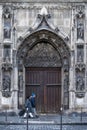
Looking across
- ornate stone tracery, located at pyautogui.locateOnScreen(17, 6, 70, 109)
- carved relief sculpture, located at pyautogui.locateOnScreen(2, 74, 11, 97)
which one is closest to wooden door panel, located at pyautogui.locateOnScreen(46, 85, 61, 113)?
ornate stone tracery, located at pyautogui.locateOnScreen(17, 6, 70, 109)

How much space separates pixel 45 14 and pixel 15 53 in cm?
252

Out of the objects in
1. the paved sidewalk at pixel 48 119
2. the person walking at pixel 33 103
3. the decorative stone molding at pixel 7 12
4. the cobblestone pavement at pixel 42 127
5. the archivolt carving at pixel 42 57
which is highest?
the decorative stone molding at pixel 7 12

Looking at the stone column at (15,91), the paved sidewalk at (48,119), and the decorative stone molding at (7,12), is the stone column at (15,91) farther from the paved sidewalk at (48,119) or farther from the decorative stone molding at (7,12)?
the decorative stone molding at (7,12)

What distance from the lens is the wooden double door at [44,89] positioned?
94.4ft

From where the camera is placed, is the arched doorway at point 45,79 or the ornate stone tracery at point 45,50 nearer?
the ornate stone tracery at point 45,50

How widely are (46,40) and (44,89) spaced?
8.39 feet

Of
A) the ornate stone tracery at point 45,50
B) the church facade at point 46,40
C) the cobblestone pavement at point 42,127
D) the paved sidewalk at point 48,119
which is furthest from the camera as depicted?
the ornate stone tracery at point 45,50

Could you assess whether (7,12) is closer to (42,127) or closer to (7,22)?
(7,22)

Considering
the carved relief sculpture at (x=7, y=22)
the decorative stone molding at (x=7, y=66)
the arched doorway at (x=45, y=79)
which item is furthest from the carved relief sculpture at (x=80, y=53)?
the carved relief sculpture at (x=7, y=22)

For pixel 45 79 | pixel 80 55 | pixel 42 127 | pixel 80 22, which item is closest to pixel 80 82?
pixel 80 55

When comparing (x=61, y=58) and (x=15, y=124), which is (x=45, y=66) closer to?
(x=61, y=58)

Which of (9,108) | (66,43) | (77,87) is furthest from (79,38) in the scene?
(9,108)

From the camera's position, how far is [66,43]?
28.4m

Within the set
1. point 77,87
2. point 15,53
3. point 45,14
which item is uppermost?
point 45,14
